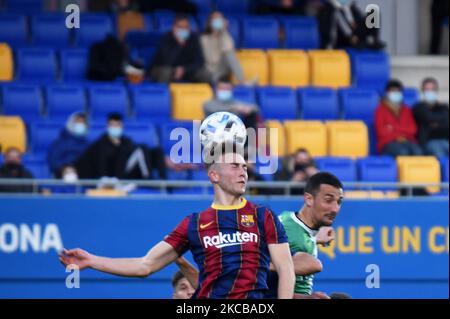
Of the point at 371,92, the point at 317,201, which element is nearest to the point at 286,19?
the point at 371,92

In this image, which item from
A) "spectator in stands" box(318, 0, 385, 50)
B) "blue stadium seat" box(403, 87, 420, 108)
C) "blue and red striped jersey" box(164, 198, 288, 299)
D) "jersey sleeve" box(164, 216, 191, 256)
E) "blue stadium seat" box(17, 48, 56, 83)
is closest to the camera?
"blue and red striped jersey" box(164, 198, 288, 299)

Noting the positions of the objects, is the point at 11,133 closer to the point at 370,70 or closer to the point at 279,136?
the point at 279,136

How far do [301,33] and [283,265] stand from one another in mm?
11204

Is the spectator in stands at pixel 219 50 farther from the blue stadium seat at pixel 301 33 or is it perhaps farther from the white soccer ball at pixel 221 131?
the white soccer ball at pixel 221 131

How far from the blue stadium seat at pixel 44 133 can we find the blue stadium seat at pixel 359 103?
3405mm

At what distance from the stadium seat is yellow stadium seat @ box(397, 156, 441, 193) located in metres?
2.63

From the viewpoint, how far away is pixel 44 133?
16.0 m

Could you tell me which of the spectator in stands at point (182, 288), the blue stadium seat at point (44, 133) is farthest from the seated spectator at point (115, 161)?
the spectator in stands at point (182, 288)

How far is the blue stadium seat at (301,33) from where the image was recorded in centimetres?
1836

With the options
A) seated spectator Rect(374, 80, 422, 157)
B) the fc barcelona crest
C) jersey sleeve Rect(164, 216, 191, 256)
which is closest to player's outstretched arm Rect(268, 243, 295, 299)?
the fc barcelona crest

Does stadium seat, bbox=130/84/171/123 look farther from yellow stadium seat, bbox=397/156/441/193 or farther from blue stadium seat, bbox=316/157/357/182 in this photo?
yellow stadium seat, bbox=397/156/441/193

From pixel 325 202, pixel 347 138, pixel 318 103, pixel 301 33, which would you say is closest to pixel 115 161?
pixel 347 138

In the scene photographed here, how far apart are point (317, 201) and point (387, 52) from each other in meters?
11.3

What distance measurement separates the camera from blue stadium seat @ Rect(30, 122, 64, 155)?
16047 mm
